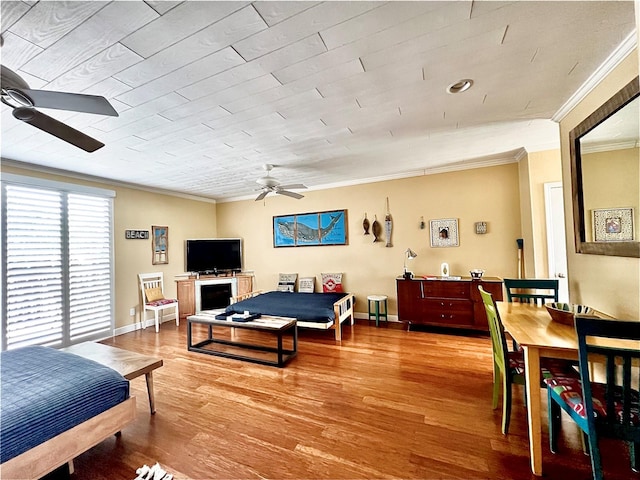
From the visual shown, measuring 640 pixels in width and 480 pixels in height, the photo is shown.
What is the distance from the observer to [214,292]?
A: 5.68 meters

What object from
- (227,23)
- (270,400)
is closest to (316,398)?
(270,400)

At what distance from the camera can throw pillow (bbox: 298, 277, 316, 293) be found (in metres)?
5.35

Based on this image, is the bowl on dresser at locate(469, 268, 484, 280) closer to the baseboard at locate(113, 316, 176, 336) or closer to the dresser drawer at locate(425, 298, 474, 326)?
the dresser drawer at locate(425, 298, 474, 326)

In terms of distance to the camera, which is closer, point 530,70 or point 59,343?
point 530,70

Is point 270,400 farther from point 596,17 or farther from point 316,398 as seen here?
point 596,17

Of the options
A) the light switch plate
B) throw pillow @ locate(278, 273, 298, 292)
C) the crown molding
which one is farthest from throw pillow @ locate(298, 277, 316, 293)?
the crown molding

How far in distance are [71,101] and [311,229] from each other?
4.26 m

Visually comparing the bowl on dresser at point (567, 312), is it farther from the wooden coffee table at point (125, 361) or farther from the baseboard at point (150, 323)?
the wooden coffee table at point (125, 361)

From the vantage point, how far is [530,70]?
5.97ft

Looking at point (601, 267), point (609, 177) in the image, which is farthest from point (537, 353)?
point (609, 177)

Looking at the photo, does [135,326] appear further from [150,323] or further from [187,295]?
[187,295]

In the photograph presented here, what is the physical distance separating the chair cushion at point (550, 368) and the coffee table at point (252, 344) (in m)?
2.19

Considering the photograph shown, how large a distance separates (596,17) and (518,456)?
2.61m

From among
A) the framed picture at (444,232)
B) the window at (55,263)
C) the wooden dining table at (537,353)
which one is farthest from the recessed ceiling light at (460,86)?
the window at (55,263)
